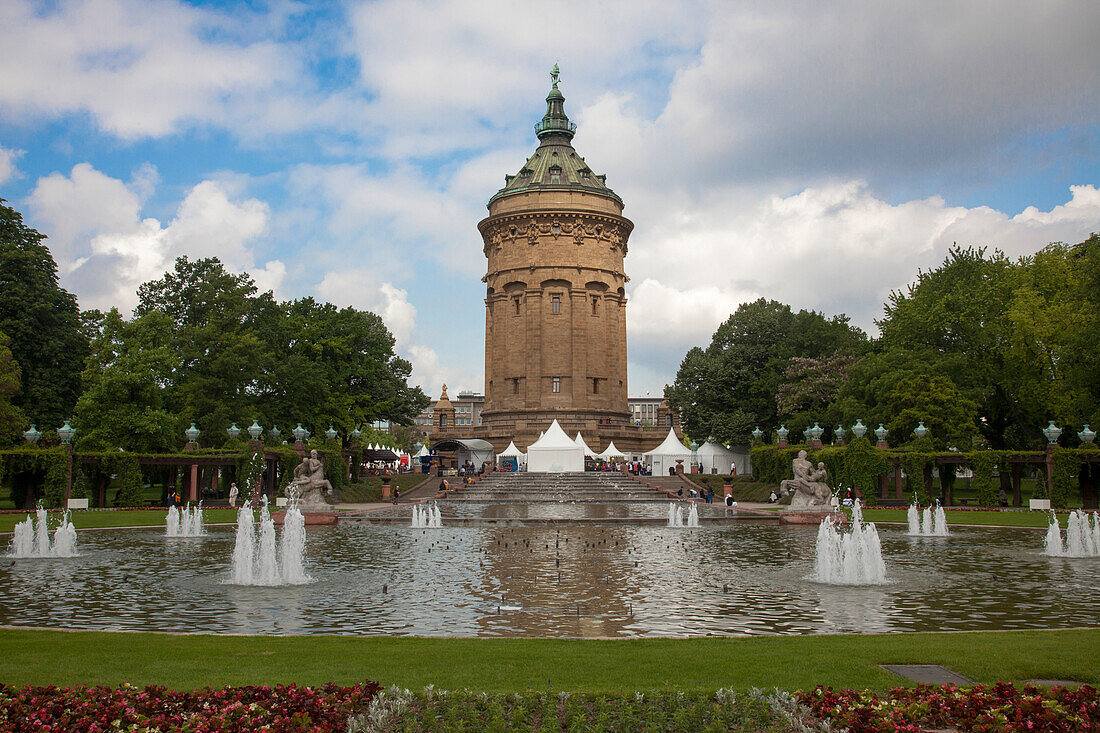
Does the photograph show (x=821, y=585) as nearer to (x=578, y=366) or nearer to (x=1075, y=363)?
(x=1075, y=363)

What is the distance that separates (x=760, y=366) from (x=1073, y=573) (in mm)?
49921

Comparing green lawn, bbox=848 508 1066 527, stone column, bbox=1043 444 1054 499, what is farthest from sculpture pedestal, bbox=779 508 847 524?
stone column, bbox=1043 444 1054 499

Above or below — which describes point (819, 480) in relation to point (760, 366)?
below

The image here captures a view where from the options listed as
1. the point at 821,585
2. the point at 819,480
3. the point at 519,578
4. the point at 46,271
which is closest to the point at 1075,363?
the point at 819,480

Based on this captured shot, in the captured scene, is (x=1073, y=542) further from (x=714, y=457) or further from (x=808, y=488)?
(x=714, y=457)

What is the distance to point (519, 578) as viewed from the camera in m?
16.5

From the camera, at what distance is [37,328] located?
46719 mm

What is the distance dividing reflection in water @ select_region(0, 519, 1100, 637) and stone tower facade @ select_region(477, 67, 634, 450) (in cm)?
5089

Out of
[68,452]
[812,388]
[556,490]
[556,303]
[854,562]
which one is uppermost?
[556,303]

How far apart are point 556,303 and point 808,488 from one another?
45.3 metres

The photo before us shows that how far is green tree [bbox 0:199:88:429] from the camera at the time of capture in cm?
4566

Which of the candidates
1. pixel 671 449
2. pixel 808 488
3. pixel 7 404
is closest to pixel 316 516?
pixel 808 488

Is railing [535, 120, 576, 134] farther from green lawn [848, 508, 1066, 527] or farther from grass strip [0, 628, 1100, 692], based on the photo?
grass strip [0, 628, 1100, 692]

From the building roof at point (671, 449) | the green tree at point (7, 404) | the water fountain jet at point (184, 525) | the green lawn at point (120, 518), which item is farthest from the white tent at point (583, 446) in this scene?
the water fountain jet at point (184, 525)
